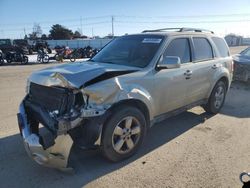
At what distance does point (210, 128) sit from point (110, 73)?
2684 mm

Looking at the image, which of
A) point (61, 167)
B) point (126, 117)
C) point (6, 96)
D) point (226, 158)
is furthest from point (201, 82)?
point (6, 96)

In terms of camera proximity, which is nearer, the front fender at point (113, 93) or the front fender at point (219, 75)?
the front fender at point (113, 93)

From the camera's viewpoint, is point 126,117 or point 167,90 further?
point 167,90

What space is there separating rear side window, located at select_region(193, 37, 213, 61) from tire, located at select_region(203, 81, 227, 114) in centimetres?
76

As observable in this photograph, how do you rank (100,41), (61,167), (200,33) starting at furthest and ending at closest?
(100,41), (200,33), (61,167)

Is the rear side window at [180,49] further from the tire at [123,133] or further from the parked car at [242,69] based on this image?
the parked car at [242,69]

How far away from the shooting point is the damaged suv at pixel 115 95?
130 inches

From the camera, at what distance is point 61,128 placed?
319 centimetres

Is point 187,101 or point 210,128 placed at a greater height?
point 187,101

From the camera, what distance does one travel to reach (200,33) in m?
5.53

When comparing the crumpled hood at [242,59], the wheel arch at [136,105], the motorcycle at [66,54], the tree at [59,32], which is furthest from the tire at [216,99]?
the tree at [59,32]

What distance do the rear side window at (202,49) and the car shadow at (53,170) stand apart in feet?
5.67

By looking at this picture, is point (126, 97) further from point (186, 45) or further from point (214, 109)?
point (214, 109)

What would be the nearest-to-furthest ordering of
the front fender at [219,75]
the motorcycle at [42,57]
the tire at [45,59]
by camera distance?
the front fender at [219,75] < the motorcycle at [42,57] < the tire at [45,59]
